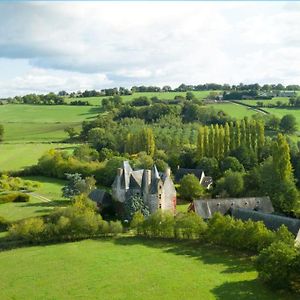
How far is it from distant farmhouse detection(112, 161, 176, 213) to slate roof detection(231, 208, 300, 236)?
10.1 metres

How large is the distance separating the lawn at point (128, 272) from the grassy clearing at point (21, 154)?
46042mm

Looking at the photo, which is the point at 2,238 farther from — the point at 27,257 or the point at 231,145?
the point at 231,145

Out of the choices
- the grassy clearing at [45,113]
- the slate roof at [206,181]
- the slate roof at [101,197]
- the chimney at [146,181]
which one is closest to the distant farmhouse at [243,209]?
the chimney at [146,181]

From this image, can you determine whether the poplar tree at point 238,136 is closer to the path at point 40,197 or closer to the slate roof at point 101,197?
the slate roof at point 101,197

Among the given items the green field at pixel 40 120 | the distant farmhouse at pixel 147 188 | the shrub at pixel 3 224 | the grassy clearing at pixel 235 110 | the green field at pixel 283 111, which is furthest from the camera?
the grassy clearing at pixel 235 110

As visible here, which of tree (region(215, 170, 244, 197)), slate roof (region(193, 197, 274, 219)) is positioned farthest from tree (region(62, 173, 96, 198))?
Answer: slate roof (region(193, 197, 274, 219))

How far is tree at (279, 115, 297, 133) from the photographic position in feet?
354

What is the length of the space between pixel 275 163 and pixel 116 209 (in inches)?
904

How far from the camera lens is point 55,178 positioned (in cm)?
8612

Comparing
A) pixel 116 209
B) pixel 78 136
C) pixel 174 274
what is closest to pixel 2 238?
pixel 116 209

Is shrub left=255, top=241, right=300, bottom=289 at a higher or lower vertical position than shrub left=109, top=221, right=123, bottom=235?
higher

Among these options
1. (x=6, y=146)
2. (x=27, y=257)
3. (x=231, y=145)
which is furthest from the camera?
(x=6, y=146)

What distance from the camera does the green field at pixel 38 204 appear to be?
6056cm

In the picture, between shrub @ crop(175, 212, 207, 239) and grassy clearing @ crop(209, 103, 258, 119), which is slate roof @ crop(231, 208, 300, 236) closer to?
shrub @ crop(175, 212, 207, 239)
